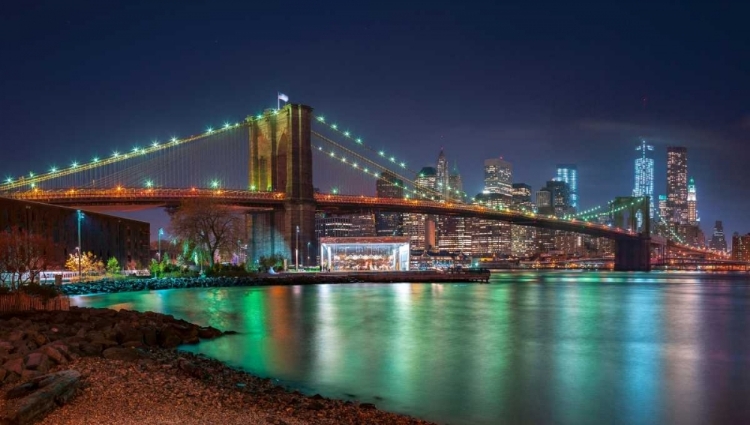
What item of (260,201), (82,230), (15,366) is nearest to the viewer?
(15,366)

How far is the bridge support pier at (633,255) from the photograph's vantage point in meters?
99.8

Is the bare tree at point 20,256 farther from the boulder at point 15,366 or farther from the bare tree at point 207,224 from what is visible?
the boulder at point 15,366

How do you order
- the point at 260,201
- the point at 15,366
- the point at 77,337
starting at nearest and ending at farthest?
the point at 15,366, the point at 77,337, the point at 260,201

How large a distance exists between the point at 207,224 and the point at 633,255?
77511 mm

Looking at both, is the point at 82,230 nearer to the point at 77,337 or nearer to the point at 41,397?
the point at 77,337

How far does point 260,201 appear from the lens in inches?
2318

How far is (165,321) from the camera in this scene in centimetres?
1927

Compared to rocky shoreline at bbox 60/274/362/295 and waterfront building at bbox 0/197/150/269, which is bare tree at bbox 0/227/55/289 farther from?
rocky shoreline at bbox 60/274/362/295

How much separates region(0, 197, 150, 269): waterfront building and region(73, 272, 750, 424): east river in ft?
35.2

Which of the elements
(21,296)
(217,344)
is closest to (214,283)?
(21,296)

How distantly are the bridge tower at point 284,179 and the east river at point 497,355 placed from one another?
27.0 meters

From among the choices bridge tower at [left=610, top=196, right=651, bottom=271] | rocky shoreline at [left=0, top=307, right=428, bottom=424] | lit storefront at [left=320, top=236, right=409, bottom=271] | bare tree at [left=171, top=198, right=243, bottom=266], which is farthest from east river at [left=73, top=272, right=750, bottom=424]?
bridge tower at [left=610, top=196, right=651, bottom=271]

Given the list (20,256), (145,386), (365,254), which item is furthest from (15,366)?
(365,254)

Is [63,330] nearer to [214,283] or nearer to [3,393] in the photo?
[3,393]
